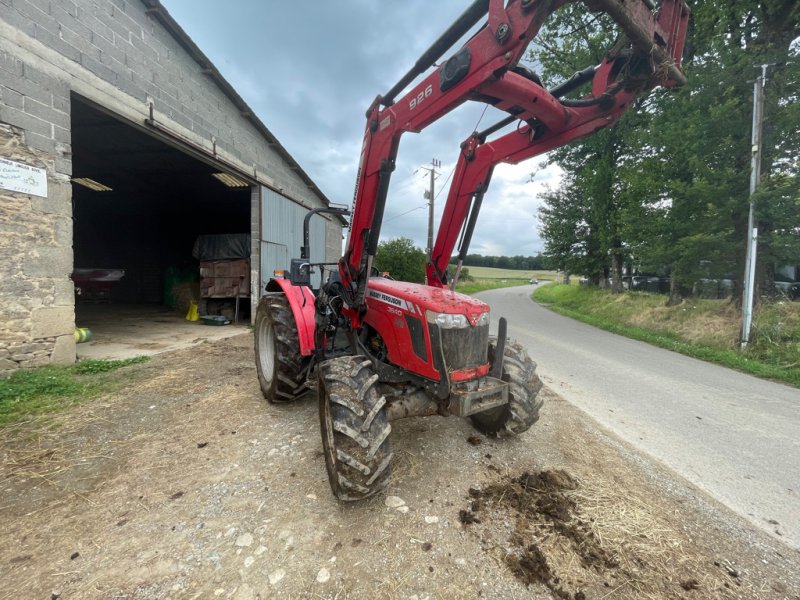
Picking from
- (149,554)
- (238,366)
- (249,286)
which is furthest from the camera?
(249,286)

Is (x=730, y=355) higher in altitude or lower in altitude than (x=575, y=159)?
lower

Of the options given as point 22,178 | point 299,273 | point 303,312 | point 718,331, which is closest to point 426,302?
point 303,312

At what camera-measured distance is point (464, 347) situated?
2492 mm

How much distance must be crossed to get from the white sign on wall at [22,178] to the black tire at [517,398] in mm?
5513

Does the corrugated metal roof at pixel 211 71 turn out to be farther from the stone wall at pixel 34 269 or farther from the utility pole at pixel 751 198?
the utility pole at pixel 751 198

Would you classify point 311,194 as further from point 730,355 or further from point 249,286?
point 730,355

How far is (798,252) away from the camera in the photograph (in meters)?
7.40

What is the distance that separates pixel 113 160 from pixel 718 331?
14885 millimetres

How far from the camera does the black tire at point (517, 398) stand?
2732 mm

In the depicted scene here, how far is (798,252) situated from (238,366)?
10.9 metres

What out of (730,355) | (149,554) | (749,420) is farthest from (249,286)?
(730,355)

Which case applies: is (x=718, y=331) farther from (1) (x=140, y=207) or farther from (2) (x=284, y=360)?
(1) (x=140, y=207)

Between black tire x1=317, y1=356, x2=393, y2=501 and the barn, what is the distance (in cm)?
448

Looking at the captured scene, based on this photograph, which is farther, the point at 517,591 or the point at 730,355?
the point at 730,355
